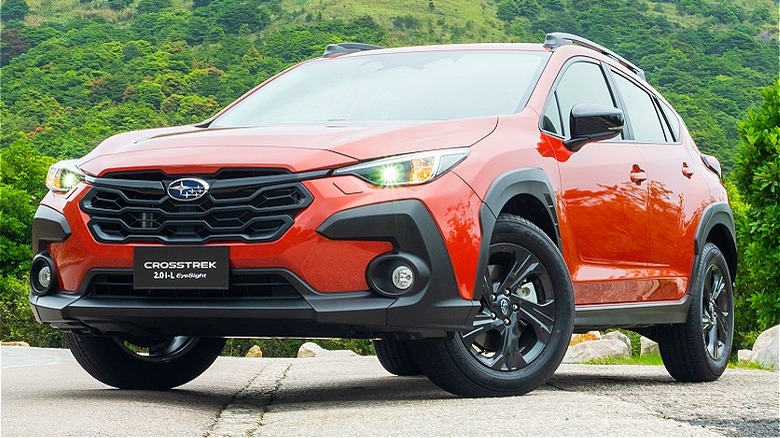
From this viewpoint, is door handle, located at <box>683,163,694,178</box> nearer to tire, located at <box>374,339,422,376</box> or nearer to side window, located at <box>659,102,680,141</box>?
side window, located at <box>659,102,680,141</box>

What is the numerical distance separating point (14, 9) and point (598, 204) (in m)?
129

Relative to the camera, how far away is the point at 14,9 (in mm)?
127875

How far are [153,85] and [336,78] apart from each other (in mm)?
93291

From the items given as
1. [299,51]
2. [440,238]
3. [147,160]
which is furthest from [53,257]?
[299,51]

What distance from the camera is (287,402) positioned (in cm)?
621

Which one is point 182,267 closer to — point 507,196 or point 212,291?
point 212,291

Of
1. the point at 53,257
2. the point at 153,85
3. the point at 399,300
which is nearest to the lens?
the point at 399,300


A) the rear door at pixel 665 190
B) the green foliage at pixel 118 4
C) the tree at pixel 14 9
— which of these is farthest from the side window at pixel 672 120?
the green foliage at pixel 118 4

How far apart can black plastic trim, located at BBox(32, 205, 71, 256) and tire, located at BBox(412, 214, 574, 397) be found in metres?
1.64

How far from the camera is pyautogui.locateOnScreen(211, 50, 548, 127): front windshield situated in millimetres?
6328

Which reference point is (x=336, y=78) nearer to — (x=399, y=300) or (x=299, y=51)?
(x=399, y=300)

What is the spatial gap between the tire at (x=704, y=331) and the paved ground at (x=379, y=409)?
0.48 ft

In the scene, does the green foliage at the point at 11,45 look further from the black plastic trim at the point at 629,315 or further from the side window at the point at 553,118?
the side window at the point at 553,118

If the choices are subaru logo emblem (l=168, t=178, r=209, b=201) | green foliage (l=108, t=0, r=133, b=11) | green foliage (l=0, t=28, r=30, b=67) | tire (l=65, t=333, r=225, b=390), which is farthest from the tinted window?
green foliage (l=108, t=0, r=133, b=11)
